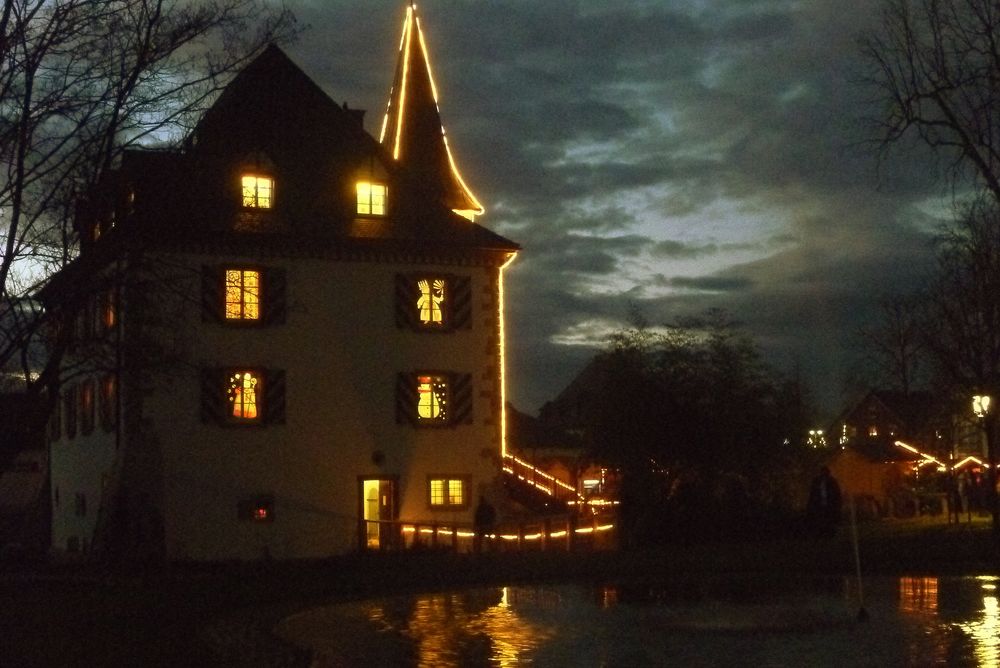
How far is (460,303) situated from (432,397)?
2.74m

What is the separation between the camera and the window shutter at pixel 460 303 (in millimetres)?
40344

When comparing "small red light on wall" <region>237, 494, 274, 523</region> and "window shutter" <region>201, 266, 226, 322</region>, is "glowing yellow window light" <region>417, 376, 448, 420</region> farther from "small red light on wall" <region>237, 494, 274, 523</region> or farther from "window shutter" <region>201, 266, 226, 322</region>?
"window shutter" <region>201, 266, 226, 322</region>

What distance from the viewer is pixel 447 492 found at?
3975 centimetres

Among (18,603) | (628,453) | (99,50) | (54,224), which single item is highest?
(99,50)

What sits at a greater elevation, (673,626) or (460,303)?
(460,303)

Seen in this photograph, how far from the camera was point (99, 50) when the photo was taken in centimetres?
1759

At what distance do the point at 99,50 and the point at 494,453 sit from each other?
79.7ft

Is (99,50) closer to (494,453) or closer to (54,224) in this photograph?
(54,224)

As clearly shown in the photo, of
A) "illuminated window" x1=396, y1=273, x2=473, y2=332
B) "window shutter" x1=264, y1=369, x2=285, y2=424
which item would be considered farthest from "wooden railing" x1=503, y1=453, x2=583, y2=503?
"window shutter" x1=264, y1=369, x2=285, y2=424

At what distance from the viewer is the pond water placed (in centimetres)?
1475

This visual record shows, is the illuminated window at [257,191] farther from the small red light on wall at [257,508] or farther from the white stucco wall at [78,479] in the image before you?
the small red light on wall at [257,508]

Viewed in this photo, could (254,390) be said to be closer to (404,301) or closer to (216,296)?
(216,296)

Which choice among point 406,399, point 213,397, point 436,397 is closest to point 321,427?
point 406,399

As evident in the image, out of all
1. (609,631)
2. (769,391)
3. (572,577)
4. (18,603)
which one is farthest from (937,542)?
(18,603)
